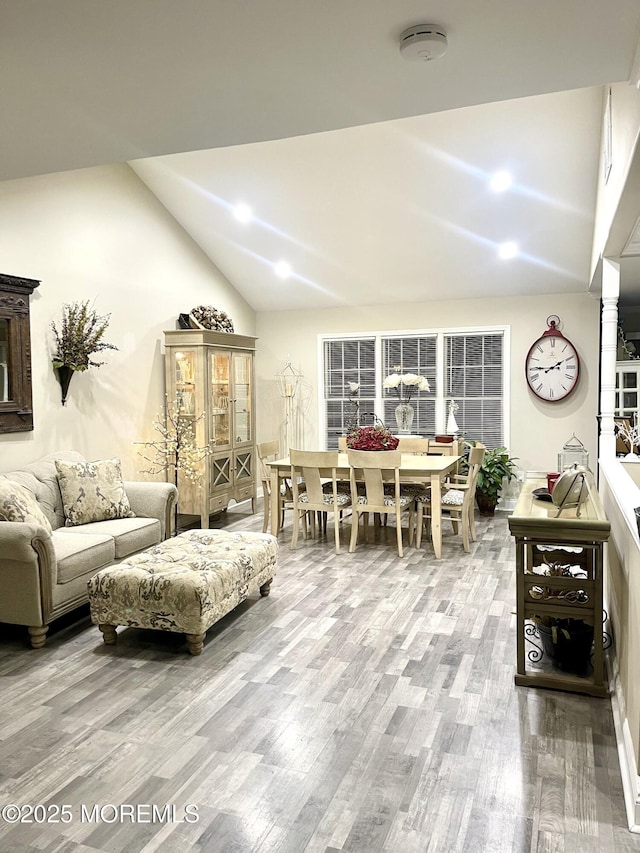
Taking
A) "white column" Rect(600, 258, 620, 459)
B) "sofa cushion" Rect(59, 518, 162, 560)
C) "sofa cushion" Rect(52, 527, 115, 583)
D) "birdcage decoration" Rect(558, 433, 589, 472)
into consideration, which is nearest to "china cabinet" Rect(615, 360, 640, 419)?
"birdcage decoration" Rect(558, 433, 589, 472)

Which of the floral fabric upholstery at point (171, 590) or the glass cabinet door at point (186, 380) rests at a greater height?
the glass cabinet door at point (186, 380)

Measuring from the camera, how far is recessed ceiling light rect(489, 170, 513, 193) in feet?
18.3

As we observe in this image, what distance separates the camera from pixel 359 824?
2.18 m

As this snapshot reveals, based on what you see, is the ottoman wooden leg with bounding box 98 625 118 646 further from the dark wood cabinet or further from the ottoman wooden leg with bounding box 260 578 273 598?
the dark wood cabinet

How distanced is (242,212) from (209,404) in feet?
6.44

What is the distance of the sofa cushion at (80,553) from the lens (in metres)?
3.95

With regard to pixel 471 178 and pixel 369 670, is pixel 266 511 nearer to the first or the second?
pixel 369 670

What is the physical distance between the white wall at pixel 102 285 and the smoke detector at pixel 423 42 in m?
3.62

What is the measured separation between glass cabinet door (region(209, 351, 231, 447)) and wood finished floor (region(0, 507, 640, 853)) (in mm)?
2639

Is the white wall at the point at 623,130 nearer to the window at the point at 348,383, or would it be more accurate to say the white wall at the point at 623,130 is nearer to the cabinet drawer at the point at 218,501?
the cabinet drawer at the point at 218,501

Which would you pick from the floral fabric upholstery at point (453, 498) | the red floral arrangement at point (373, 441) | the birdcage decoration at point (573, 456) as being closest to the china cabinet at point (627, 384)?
the birdcage decoration at point (573, 456)

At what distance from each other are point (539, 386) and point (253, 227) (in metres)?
3.52

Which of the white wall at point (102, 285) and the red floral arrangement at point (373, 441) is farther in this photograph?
the red floral arrangement at point (373, 441)

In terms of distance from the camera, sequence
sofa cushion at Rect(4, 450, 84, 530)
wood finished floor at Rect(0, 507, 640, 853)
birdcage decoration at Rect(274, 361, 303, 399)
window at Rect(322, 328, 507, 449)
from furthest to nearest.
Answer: birdcage decoration at Rect(274, 361, 303, 399)
window at Rect(322, 328, 507, 449)
sofa cushion at Rect(4, 450, 84, 530)
wood finished floor at Rect(0, 507, 640, 853)
